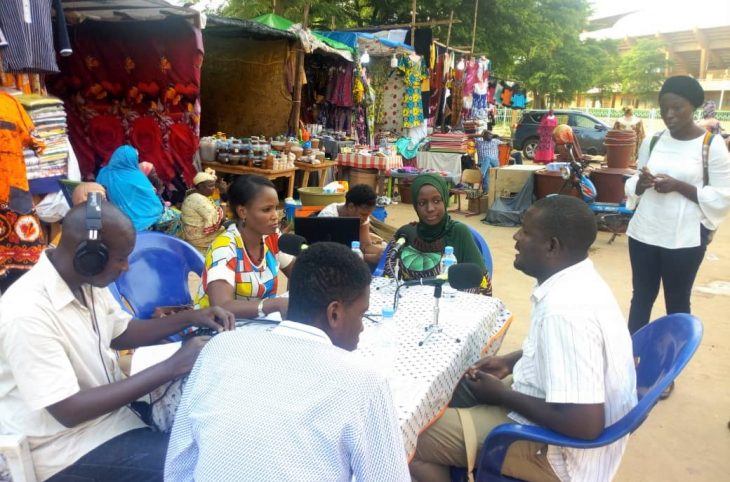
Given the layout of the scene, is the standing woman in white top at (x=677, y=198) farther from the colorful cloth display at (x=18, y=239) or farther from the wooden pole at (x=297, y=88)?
the wooden pole at (x=297, y=88)

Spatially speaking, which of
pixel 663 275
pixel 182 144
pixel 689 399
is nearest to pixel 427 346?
pixel 663 275

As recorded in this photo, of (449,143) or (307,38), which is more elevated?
(307,38)

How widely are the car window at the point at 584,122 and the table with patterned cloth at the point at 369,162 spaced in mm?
11028

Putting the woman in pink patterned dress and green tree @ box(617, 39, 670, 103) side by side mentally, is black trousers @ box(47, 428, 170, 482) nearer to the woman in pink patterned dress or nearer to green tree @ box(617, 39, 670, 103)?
the woman in pink patterned dress

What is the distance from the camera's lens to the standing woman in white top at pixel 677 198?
3.05 meters

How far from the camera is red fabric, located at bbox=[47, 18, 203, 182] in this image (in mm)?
6301

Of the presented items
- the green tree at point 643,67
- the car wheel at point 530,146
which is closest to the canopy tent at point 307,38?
the car wheel at point 530,146

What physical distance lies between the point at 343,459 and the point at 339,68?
32.0 ft

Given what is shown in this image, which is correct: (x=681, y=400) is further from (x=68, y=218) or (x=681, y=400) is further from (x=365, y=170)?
(x=365, y=170)

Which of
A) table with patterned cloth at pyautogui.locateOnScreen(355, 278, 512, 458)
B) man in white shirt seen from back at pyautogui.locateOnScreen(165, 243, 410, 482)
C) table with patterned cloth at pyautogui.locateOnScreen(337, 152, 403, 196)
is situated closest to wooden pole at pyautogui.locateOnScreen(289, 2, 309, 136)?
table with patterned cloth at pyautogui.locateOnScreen(337, 152, 403, 196)

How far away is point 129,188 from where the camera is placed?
525cm

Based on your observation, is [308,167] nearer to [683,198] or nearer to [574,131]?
[683,198]

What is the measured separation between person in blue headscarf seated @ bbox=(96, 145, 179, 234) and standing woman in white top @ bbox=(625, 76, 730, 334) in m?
4.44

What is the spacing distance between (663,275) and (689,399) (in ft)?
2.77
